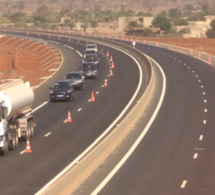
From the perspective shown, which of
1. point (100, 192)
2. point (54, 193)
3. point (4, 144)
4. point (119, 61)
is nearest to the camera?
point (54, 193)

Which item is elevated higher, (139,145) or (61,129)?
(139,145)

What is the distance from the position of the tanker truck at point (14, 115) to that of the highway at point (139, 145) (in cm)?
59

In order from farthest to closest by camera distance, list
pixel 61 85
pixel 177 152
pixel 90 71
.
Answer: pixel 90 71 → pixel 61 85 → pixel 177 152

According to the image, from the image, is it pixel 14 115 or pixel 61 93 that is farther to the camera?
pixel 61 93

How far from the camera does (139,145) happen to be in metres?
36.3

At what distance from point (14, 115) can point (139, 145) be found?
655 centimetres

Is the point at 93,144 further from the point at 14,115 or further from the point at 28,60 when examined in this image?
the point at 28,60

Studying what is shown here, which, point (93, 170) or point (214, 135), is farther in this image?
point (214, 135)

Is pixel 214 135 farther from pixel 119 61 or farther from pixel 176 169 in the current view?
pixel 119 61

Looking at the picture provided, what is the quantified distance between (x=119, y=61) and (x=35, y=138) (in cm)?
5286

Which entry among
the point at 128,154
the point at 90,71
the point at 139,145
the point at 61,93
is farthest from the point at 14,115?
the point at 90,71

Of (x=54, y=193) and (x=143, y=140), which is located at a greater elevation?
(x=54, y=193)

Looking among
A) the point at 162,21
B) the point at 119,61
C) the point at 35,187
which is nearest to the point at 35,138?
the point at 35,187

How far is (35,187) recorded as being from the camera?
26.1 metres
